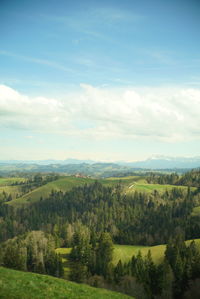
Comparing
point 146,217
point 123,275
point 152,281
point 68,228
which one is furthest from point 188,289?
point 146,217

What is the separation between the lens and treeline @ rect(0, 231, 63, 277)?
5850cm

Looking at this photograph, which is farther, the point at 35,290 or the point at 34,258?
the point at 34,258

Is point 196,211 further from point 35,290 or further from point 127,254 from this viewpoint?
point 35,290

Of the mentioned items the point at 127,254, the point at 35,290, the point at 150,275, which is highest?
the point at 35,290

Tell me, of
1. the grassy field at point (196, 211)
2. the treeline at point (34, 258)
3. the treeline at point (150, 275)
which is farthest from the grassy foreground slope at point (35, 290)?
the grassy field at point (196, 211)

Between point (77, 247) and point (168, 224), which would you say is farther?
point (168, 224)

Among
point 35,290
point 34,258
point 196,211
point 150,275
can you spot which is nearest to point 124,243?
point 34,258

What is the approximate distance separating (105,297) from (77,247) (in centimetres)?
7298

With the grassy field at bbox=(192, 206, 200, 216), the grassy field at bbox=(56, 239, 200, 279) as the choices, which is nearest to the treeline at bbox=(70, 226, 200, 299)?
the grassy field at bbox=(56, 239, 200, 279)

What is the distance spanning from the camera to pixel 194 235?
111375 millimetres

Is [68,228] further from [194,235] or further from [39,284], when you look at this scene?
[39,284]

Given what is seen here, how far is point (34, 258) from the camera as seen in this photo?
90.9 m

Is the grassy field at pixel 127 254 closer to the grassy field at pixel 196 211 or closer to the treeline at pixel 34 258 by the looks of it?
the treeline at pixel 34 258

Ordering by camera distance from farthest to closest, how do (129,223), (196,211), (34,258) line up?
(129,223) → (196,211) → (34,258)
